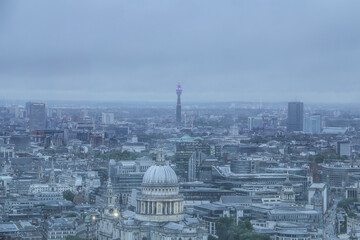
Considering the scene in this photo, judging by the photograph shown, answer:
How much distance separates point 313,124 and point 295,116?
6522 mm

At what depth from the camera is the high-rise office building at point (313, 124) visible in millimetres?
159125

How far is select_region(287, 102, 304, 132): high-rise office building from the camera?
163375mm

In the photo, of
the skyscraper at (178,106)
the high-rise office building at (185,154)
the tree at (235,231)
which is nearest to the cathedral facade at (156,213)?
the tree at (235,231)

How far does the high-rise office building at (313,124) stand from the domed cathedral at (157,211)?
4331 inches

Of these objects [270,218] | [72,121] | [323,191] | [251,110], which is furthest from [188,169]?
[251,110]

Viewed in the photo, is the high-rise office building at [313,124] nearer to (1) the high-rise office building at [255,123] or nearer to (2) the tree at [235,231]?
(1) the high-rise office building at [255,123]

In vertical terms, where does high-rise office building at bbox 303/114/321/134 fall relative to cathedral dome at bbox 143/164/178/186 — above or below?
below

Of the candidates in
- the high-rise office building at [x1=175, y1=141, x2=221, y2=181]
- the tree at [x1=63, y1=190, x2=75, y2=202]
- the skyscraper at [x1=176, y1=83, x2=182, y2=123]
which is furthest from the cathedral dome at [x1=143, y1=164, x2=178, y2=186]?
the skyscraper at [x1=176, y1=83, x2=182, y2=123]

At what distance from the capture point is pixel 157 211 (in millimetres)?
48844

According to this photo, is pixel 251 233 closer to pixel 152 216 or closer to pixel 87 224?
pixel 152 216

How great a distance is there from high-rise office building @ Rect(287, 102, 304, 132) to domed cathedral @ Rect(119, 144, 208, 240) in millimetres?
114752

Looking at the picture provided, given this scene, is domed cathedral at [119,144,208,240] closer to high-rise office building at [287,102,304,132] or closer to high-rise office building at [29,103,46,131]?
high-rise office building at [29,103,46,131]

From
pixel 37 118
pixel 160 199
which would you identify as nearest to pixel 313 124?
pixel 37 118

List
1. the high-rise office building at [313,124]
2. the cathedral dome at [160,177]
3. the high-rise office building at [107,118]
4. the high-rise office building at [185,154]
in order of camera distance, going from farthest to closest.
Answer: the high-rise office building at [107,118]
the high-rise office building at [313,124]
the high-rise office building at [185,154]
the cathedral dome at [160,177]
